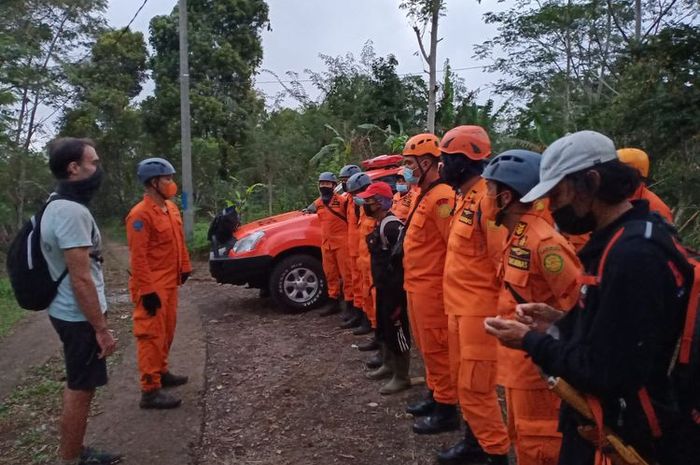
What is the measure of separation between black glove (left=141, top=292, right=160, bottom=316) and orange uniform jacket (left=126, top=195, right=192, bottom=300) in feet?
0.11

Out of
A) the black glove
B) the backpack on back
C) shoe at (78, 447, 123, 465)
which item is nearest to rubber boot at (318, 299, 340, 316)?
the black glove

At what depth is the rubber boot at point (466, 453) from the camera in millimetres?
3965

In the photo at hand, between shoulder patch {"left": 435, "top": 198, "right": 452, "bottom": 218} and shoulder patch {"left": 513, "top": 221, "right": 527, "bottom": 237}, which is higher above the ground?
shoulder patch {"left": 435, "top": 198, "right": 452, "bottom": 218}

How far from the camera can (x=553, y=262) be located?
280 cm

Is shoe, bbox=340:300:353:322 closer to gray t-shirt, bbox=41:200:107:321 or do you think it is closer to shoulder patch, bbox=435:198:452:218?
shoulder patch, bbox=435:198:452:218

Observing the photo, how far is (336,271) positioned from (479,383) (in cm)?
462

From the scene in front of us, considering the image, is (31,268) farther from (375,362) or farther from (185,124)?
(185,124)

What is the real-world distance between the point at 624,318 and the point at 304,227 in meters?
6.91

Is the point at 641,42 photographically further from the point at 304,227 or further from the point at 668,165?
the point at 304,227

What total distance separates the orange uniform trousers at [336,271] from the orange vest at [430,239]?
10.5 feet

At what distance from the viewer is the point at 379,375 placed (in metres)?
5.73

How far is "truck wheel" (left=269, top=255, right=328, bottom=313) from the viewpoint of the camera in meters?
8.31

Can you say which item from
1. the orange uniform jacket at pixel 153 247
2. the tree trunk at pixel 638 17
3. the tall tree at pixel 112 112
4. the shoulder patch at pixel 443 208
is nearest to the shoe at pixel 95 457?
the orange uniform jacket at pixel 153 247

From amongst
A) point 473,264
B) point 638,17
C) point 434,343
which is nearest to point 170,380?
point 434,343
